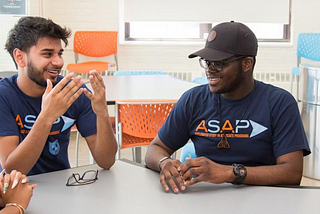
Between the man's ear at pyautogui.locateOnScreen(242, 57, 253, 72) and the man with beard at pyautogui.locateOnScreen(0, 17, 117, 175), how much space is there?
592 mm

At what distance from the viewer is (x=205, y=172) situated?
64.2 inches

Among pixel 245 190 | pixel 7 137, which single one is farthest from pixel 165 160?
pixel 7 137

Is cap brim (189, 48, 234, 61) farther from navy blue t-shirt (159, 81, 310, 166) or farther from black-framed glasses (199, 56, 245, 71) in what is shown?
navy blue t-shirt (159, 81, 310, 166)

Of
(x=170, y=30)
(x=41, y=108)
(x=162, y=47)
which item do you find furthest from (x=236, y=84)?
(x=170, y=30)

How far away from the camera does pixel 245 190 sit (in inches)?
63.0

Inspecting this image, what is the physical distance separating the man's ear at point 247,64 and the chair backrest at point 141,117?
1.01 m

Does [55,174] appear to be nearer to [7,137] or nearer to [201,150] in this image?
[7,137]

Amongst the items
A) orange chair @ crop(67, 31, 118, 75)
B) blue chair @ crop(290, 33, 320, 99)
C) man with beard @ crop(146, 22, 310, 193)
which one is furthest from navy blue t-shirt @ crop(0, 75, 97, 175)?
blue chair @ crop(290, 33, 320, 99)

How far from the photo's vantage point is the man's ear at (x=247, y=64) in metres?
1.96

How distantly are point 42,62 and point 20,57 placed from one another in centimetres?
12

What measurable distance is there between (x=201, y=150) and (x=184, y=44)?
4586mm

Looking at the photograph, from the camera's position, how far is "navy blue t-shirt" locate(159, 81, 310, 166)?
1.87 m

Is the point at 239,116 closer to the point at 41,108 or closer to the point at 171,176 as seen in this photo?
the point at 171,176

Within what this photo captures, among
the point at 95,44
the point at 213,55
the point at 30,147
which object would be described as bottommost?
the point at 30,147
